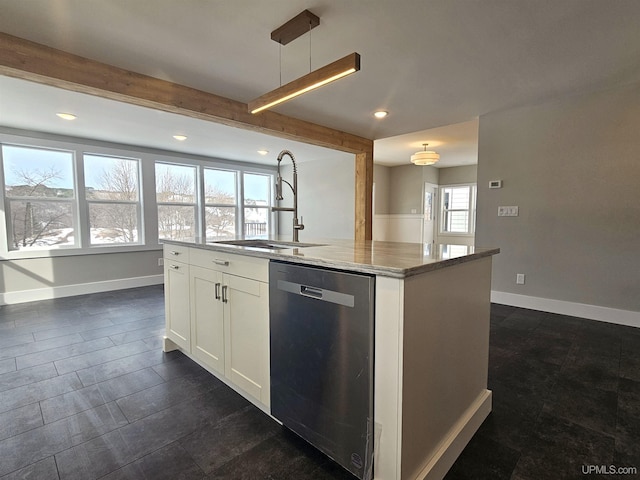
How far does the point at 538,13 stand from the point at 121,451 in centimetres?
339

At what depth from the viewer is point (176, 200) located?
5.80m

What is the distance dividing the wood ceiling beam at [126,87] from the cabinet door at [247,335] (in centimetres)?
205

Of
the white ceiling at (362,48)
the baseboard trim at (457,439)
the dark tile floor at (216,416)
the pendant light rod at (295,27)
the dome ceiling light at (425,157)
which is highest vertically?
the white ceiling at (362,48)

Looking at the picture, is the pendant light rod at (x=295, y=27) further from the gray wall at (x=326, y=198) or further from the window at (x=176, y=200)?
the window at (x=176, y=200)

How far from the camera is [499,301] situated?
3889 millimetres

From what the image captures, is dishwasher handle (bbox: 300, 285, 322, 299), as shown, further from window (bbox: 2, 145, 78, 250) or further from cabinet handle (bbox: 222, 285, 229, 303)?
window (bbox: 2, 145, 78, 250)

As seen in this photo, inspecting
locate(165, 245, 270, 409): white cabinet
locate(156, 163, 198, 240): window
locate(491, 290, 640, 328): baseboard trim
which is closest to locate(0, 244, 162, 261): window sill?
locate(156, 163, 198, 240): window

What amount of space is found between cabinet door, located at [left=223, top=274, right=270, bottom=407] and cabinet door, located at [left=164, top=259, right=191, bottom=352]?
565 mm

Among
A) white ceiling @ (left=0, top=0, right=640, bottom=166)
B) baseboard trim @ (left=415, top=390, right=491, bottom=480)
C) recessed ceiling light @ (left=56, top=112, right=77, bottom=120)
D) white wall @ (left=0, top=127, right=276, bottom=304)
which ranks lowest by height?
baseboard trim @ (left=415, top=390, right=491, bottom=480)

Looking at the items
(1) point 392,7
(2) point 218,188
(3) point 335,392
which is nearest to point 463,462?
(3) point 335,392

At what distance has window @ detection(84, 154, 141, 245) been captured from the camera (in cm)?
487

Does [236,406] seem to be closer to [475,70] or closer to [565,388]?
[565,388]

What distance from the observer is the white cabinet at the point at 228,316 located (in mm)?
1654

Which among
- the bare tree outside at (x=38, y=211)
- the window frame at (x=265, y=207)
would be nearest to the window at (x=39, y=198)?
the bare tree outside at (x=38, y=211)
